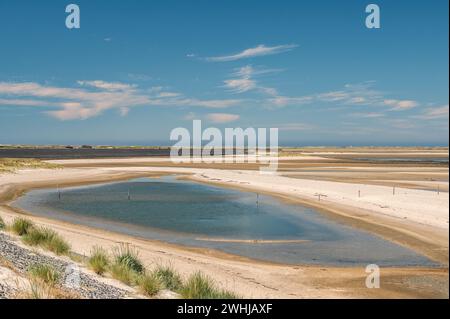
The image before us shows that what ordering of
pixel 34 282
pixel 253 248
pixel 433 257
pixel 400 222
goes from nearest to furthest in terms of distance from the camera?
pixel 34 282, pixel 433 257, pixel 253 248, pixel 400 222

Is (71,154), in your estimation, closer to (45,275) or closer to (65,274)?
(65,274)

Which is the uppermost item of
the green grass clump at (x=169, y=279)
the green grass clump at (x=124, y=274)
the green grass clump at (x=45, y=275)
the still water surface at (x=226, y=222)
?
the green grass clump at (x=45, y=275)

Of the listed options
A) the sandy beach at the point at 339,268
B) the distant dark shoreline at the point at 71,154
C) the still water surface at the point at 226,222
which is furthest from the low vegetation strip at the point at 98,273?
the distant dark shoreline at the point at 71,154

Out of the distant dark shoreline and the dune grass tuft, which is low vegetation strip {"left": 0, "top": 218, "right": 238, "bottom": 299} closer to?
the dune grass tuft

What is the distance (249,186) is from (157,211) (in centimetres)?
1502

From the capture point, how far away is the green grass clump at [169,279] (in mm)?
11212

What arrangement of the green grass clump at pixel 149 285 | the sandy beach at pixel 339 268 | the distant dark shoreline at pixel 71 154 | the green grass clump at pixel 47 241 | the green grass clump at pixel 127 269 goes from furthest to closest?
the distant dark shoreline at pixel 71 154 → the green grass clump at pixel 47 241 → the sandy beach at pixel 339 268 → the green grass clump at pixel 127 269 → the green grass clump at pixel 149 285

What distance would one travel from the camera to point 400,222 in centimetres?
2117

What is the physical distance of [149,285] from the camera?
1052 cm

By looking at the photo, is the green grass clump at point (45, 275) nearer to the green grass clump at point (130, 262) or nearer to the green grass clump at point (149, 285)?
the green grass clump at point (149, 285)
